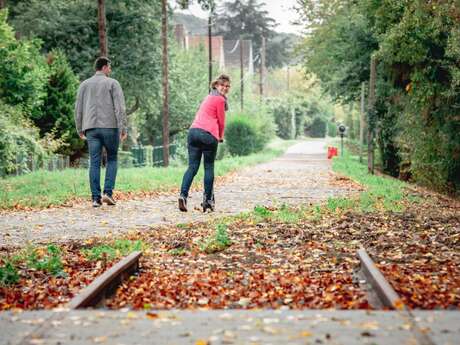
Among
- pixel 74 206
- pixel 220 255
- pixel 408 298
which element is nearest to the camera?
pixel 408 298

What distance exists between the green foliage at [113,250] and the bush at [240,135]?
107 ft

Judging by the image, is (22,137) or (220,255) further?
(22,137)

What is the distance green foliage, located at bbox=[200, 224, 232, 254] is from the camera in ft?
25.3

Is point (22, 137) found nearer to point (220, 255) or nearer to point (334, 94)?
point (220, 255)

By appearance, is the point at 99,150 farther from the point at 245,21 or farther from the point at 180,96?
the point at 245,21

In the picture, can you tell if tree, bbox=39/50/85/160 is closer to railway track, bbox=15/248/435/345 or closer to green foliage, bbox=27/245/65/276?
green foliage, bbox=27/245/65/276

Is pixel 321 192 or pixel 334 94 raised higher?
pixel 334 94

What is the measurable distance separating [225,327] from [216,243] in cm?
364

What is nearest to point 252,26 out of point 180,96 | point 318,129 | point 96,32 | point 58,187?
point 318,129

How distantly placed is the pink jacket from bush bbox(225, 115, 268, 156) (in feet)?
97.1

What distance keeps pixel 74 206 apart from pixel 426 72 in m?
8.74

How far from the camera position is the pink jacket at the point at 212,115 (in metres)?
10.7

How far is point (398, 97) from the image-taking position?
19.9 m

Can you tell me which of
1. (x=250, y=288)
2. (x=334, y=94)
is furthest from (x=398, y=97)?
(x=250, y=288)
